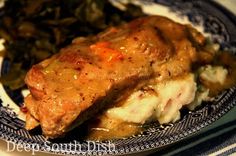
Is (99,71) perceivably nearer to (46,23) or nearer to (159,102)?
(159,102)

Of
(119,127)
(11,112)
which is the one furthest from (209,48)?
(11,112)

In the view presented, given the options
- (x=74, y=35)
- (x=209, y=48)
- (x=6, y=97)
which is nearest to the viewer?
(x=6, y=97)

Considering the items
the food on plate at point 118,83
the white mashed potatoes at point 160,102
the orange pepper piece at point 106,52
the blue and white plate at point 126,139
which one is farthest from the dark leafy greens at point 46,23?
the white mashed potatoes at point 160,102

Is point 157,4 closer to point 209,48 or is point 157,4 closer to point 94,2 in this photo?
point 94,2

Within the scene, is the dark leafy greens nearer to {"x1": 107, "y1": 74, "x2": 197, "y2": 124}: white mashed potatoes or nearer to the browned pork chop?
the browned pork chop

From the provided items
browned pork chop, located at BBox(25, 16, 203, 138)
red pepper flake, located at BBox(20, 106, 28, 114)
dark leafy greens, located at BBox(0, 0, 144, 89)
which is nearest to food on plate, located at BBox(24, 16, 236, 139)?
browned pork chop, located at BBox(25, 16, 203, 138)
